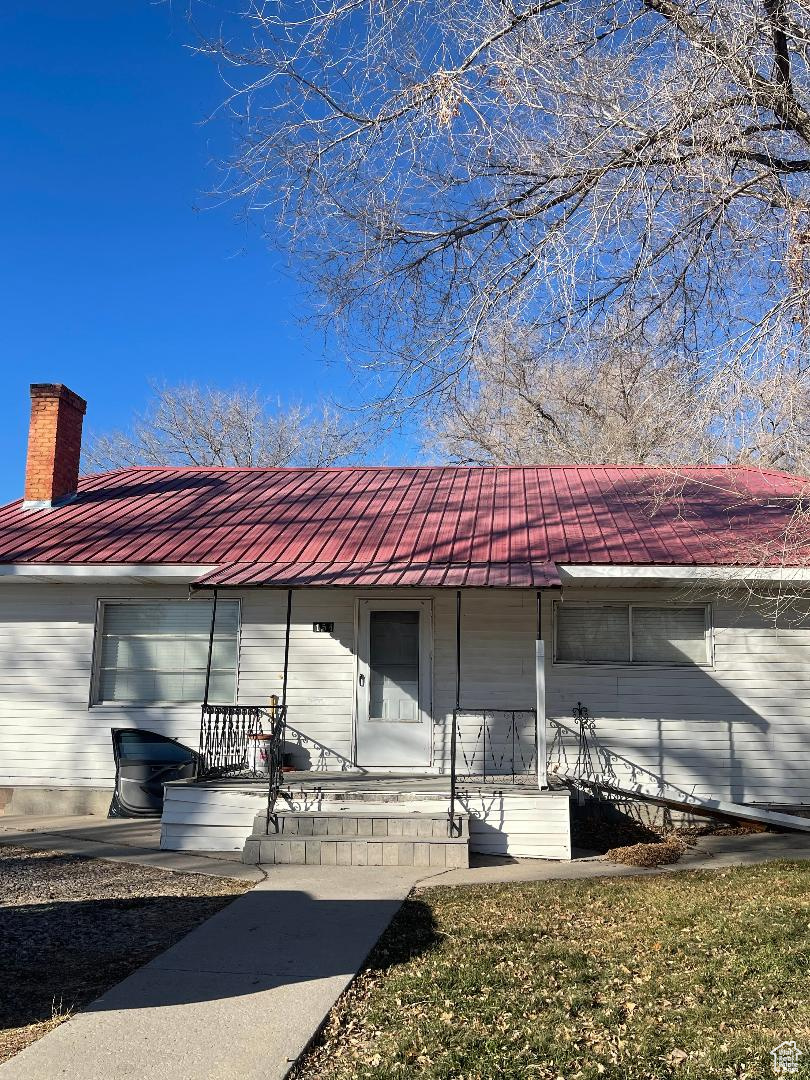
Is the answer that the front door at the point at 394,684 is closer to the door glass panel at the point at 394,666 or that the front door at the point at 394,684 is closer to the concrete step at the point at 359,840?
the door glass panel at the point at 394,666

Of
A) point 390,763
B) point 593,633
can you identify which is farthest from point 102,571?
point 593,633

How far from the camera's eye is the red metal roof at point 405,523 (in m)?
10.0

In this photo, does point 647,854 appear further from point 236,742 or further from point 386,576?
point 236,742

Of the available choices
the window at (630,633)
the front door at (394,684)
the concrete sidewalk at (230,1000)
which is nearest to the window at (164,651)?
the front door at (394,684)

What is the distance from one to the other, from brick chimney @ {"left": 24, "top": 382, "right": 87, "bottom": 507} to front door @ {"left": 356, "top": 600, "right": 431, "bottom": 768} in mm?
4998

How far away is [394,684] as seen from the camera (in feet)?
35.6

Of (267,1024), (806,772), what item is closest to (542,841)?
(806,772)

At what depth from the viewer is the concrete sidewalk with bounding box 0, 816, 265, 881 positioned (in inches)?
329

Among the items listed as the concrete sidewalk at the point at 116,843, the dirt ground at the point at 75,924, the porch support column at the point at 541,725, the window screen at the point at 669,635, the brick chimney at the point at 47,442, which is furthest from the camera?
the brick chimney at the point at 47,442

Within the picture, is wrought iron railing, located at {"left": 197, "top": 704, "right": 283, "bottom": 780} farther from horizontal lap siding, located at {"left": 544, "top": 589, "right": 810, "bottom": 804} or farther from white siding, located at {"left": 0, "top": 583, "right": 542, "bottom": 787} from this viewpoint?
horizontal lap siding, located at {"left": 544, "top": 589, "right": 810, "bottom": 804}

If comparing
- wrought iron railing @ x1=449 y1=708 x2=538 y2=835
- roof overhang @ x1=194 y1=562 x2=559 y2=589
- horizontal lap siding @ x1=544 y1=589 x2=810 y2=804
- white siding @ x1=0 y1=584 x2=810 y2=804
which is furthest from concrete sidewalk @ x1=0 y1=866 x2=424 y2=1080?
horizontal lap siding @ x1=544 y1=589 x2=810 y2=804

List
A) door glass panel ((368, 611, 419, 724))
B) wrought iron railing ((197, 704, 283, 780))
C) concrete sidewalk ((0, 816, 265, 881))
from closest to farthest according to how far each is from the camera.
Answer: concrete sidewalk ((0, 816, 265, 881)) → wrought iron railing ((197, 704, 283, 780)) → door glass panel ((368, 611, 419, 724))

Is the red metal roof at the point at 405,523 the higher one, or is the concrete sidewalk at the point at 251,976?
the red metal roof at the point at 405,523

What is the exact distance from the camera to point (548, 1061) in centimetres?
404
